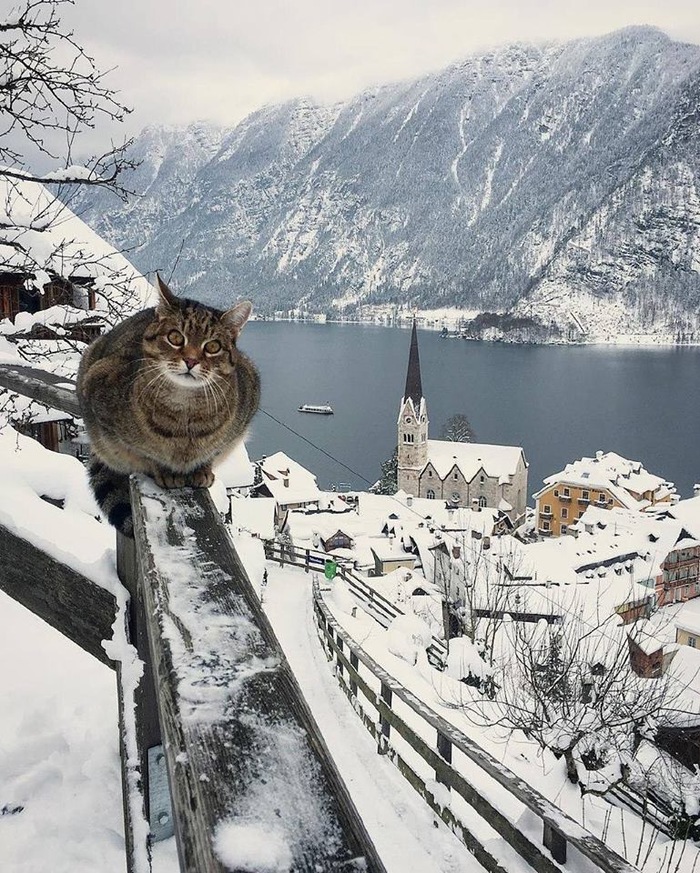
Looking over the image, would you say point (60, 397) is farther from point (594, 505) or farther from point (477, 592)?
point (594, 505)

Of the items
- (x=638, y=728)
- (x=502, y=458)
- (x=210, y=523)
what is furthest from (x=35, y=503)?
(x=502, y=458)

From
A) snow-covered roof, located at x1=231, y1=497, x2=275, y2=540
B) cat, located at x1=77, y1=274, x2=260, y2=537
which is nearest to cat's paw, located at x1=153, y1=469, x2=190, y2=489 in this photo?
cat, located at x1=77, y1=274, x2=260, y2=537

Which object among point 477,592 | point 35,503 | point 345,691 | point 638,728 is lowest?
point 477,592

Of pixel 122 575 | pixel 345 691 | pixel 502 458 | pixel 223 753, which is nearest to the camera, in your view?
pixel 223 753

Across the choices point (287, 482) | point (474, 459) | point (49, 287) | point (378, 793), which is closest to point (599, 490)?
point (474, 459)

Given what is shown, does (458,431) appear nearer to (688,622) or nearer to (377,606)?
(688,622)

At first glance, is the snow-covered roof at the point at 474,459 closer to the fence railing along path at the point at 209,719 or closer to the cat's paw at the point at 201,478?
the cat's paw at the point at 201,478

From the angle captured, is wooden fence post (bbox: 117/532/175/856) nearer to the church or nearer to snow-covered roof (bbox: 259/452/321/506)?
snow-covered roof (bbox: 259/452/321/506)
